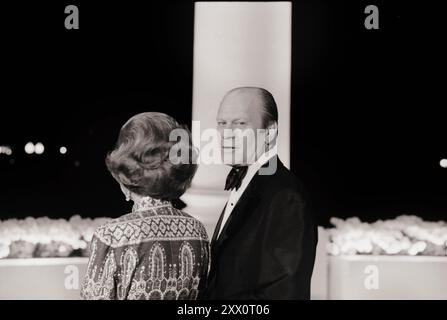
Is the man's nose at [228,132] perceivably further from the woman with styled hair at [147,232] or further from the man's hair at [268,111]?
the woman with styled hair at [147,232]

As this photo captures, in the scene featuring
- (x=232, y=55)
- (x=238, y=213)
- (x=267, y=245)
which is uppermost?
(x=232, y=55)

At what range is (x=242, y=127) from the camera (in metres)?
2.50

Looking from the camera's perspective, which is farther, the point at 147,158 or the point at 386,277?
the point at 386,277

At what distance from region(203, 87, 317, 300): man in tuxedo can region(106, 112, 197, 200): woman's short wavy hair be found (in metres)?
0.44

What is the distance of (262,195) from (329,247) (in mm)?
1063

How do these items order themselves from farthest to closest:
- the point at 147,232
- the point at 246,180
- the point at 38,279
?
the point at 38,279
the point at 246,180
the point at 147,232

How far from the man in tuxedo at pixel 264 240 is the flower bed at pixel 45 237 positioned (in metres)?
0.92

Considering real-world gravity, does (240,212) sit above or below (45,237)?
→ above

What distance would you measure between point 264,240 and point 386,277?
1.17 metres

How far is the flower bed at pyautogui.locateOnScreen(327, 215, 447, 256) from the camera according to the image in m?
3.23

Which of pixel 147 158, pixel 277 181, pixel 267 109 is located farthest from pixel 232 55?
pixel 147 158

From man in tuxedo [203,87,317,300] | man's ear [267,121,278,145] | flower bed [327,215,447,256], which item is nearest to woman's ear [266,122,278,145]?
man's ear [267,121,278,145]

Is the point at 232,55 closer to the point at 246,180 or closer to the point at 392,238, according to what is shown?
the point at 246,180

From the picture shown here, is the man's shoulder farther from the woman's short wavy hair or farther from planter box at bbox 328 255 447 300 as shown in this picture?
planter box at bbox 328 255 447 300
